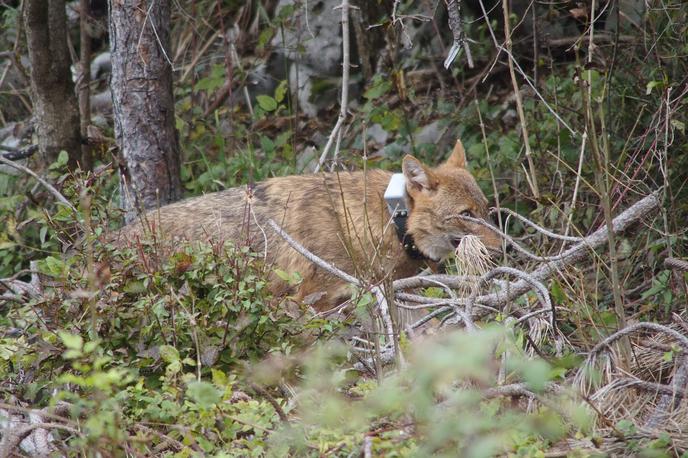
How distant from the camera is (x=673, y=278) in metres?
5.89

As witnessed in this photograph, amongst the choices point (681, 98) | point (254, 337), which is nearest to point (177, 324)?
point (254, 337)

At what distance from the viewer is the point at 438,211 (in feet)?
22.2

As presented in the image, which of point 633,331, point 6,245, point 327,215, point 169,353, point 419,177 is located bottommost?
point 6,245

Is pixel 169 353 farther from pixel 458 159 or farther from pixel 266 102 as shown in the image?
pixel 266 102

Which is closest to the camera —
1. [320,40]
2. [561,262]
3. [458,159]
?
[561,262]

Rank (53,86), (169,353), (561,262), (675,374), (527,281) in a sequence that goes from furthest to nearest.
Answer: (53,86) → (561,262) → (527,281) → (169,353) → (675,374)

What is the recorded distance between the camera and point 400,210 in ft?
21.8

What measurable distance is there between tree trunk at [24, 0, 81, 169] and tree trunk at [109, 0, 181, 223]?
94 cm

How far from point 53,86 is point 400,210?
11.7 ft

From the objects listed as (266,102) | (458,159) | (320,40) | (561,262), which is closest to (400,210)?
(458,159)

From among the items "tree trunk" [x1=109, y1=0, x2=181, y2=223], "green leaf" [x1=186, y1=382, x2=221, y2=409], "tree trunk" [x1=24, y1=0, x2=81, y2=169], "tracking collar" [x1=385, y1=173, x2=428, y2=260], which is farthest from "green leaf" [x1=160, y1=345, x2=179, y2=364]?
"tree trunk" [x1=24, y1=0, x2=81, y2=169]

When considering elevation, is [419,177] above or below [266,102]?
above

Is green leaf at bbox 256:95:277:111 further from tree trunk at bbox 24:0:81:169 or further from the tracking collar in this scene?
the tracking collar

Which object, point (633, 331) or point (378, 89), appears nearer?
point (633, 331)
